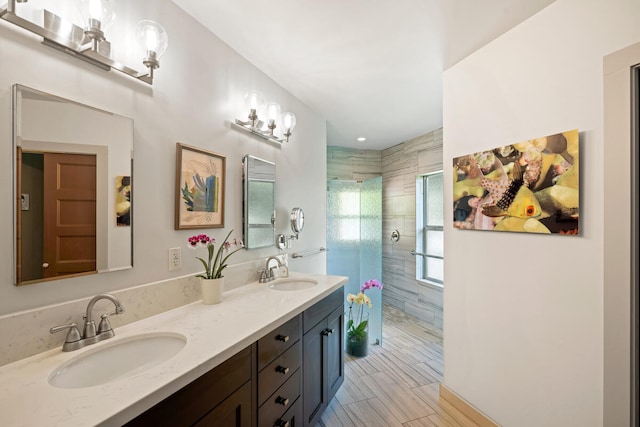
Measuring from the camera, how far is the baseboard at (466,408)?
1.77 meters

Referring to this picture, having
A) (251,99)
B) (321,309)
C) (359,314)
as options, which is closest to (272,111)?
(251,99)

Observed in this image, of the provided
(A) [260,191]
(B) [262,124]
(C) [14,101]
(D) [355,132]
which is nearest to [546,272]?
(A) [260,191]

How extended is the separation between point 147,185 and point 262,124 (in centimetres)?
98

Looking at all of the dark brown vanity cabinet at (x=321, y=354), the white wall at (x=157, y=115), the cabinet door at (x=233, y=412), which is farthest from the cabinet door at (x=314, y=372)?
the white wall at (x=157, y=115)

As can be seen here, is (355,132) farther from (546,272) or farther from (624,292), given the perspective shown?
(624,292)

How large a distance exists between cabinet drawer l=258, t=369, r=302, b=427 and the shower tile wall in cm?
253

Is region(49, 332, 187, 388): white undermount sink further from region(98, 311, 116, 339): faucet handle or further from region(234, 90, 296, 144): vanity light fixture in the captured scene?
region(234, 90, 296, 144): vanity light fixture

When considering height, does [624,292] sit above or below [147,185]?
below

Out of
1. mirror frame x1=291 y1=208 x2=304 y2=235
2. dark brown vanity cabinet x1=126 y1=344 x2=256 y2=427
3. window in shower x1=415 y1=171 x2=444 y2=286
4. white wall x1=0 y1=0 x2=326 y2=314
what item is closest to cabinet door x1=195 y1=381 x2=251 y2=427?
dark brown vanity cabinet x1=126 y1=344 x2=256 y2=427

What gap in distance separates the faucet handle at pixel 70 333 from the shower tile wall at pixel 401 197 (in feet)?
11.2

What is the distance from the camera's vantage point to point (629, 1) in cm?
117

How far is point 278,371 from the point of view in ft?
4.45

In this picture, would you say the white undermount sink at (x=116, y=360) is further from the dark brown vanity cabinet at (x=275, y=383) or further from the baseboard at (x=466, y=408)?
the baseboard at (x=466, y=408)

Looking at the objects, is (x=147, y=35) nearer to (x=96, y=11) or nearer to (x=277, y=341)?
(x=96, y=11)
